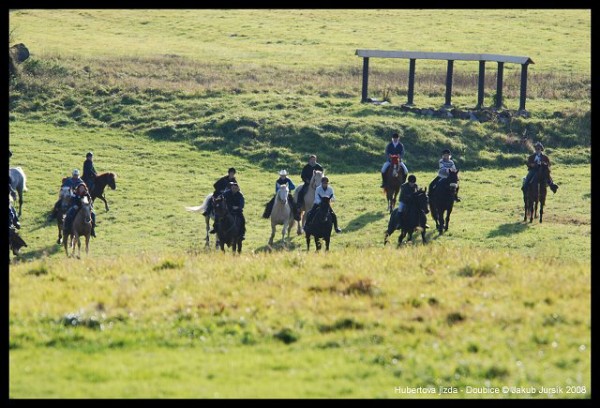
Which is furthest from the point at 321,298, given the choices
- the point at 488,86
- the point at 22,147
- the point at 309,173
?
the point at 488,86

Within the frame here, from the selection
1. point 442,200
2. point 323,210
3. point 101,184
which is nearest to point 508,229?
point 442,200

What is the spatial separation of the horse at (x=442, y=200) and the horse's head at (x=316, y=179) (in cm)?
346

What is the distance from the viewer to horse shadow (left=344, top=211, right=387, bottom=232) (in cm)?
3219

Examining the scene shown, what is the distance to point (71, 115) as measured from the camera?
5116cm

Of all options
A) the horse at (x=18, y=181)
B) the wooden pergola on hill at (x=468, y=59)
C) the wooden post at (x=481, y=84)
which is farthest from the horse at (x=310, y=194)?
the wooden post at (x=481, y=84)

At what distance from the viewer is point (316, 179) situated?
31062 mm

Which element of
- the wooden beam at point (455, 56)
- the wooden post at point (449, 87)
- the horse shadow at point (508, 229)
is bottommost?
the horse shadow at point (508, 229)

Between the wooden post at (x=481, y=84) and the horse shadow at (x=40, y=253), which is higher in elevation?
the wooden post at (x=481, y=84)

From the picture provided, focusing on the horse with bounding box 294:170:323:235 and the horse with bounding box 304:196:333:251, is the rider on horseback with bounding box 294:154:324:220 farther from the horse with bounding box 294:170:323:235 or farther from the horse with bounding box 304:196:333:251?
the horse with bounding box 304:196:333:251

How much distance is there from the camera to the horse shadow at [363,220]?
32.2 metres

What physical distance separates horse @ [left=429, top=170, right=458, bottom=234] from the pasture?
0.54 m

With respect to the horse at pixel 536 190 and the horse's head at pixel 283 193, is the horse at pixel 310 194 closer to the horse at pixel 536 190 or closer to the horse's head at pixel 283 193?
the horse's head at pixel 283 193

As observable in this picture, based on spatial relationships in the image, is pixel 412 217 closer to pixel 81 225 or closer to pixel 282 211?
pixel 282 211
